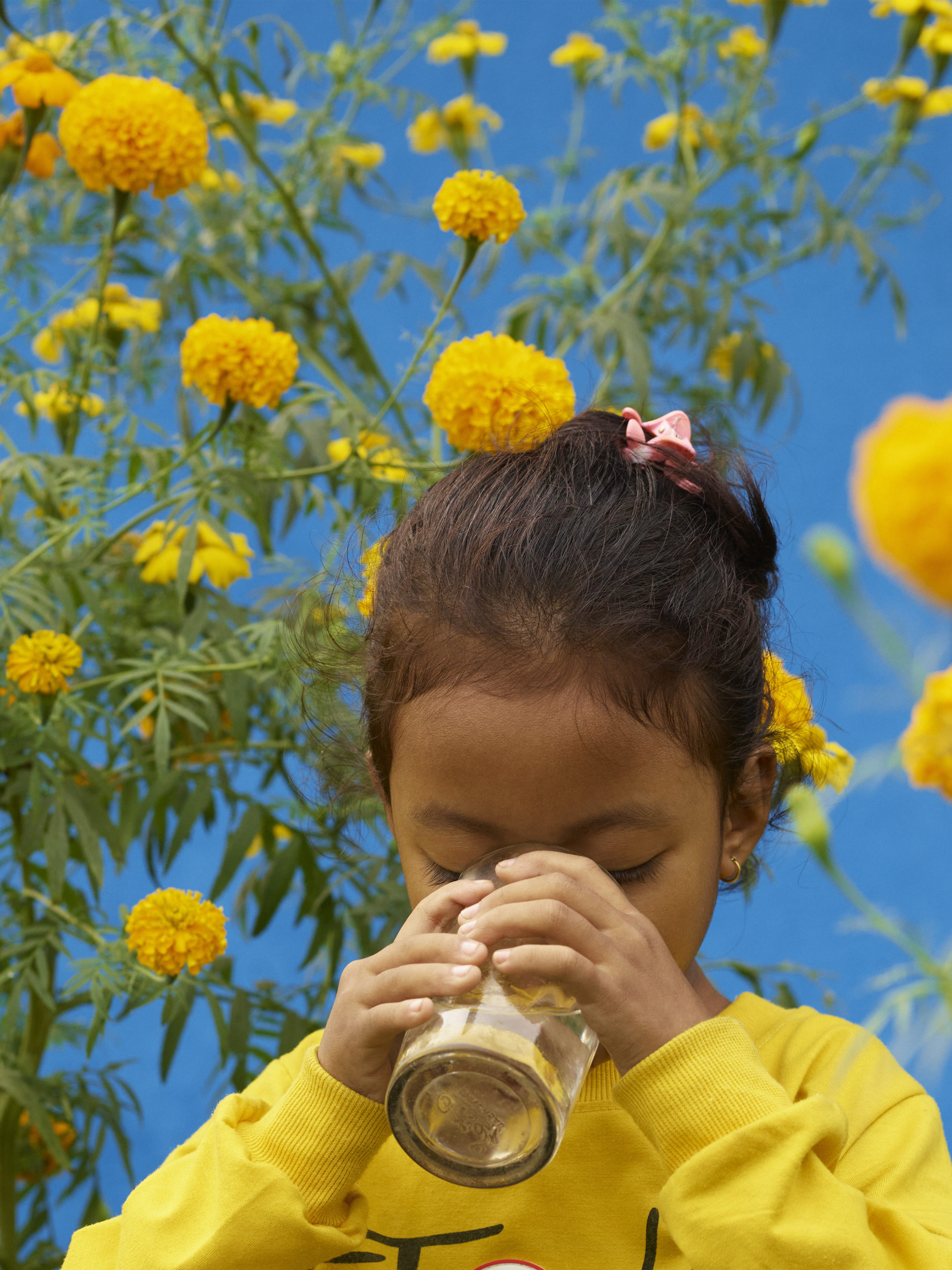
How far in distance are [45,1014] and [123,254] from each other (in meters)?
0.67

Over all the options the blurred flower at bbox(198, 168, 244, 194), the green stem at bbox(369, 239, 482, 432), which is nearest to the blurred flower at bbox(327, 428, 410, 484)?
the green stem at bbox(369, 239, 482, 432)

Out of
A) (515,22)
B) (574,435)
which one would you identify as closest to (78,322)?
(574,435)

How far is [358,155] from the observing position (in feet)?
4.24

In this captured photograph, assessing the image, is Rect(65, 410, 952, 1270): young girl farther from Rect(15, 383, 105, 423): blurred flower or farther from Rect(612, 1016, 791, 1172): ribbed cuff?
Rect(15, 383, 105, 423): blurred flower

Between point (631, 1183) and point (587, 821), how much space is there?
8.3 inches

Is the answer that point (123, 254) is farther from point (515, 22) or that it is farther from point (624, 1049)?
point (515, 22)

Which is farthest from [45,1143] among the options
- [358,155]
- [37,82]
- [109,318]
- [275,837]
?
[358,155]

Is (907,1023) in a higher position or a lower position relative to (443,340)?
lower

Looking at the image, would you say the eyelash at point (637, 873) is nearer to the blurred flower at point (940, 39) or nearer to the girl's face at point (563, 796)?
the girl's face at point (563, 796)

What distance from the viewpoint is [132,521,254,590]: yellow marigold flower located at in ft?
2.97

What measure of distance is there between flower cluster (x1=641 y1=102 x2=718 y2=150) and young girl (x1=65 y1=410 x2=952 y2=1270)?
64 centimetres

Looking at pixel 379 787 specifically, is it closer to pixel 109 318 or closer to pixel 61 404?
pixel 61 404

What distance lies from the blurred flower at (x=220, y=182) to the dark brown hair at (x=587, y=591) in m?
0.67

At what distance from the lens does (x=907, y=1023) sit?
13cm
